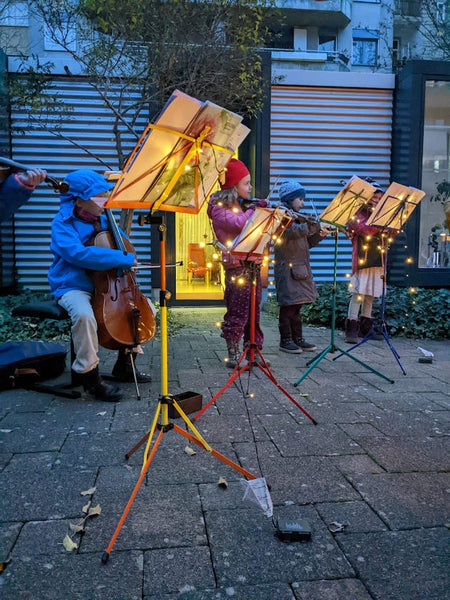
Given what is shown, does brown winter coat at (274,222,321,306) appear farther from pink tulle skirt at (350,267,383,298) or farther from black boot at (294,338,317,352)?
pink tulle skirt at (350,267,383,298)

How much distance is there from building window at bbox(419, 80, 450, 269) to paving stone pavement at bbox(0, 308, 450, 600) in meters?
5.93

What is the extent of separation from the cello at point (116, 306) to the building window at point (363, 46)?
30.2 metres

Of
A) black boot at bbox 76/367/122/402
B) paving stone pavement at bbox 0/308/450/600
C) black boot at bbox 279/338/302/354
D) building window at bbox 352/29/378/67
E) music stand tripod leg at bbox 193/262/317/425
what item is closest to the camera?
paving stone pavement at bbox 0/308/450/600

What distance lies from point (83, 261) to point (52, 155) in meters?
5.77

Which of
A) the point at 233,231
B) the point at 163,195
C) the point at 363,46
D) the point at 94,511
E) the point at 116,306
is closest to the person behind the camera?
the point at 94,511

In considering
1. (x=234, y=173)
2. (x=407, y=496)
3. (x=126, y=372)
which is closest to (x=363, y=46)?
(x=234, y=173)

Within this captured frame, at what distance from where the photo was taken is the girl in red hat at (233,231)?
199 inches

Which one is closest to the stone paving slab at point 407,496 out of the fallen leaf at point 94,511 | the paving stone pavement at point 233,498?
the paving stone pavement at point 233,498

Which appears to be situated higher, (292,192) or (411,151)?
(411,151)

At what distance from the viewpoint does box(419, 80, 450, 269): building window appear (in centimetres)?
977

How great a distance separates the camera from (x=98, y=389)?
4.32 m

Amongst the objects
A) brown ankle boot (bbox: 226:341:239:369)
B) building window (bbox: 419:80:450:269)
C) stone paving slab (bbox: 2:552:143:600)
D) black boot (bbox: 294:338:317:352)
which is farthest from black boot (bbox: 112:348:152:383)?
building window (bbox: 419:80:450:269)

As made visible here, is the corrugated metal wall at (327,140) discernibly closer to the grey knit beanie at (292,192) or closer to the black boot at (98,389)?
the grey knit beanie at (292,192)

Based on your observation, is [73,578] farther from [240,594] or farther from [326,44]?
[326,44]
